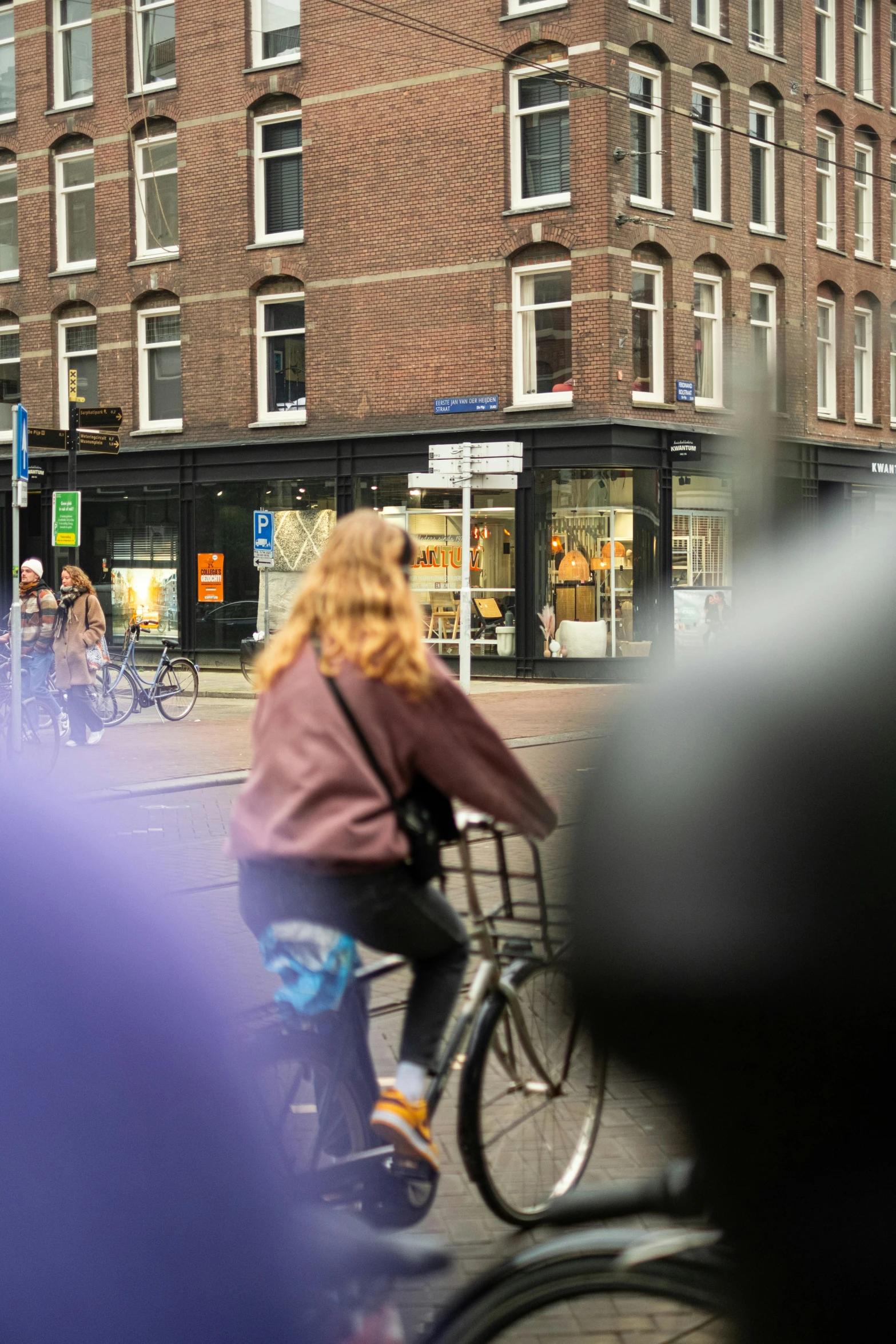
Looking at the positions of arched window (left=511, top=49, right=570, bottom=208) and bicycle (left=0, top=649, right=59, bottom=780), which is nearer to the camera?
bicycle (left=0, top=649, right=59, bottom=780)

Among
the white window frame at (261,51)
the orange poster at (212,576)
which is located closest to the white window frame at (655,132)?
the white window frame at (261,51)

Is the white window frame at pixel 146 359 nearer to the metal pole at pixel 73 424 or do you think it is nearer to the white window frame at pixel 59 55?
the white window frame at pixel 59 55

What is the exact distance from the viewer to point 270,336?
1036 inches

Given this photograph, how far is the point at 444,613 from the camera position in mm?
24844

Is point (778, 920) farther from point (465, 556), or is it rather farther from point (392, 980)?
point (465, 556)

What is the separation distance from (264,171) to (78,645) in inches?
589

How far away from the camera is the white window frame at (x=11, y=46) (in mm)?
29188

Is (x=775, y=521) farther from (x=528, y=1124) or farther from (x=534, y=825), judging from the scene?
(x=528, y=1124)

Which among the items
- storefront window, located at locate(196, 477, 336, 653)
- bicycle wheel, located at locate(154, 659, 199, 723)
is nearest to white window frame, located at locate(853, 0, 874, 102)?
storefront window, located at locate(196, 477, 336, 653)

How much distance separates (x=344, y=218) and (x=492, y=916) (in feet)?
77.3

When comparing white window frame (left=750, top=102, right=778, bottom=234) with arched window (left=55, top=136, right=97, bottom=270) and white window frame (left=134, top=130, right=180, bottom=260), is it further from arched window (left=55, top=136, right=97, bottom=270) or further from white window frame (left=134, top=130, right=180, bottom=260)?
arched window (left=55, top=136, right=97, bottom=270)

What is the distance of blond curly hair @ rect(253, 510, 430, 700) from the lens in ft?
9.63

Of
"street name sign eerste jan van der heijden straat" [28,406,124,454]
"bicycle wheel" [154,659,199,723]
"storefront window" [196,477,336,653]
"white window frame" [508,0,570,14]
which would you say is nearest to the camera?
"street name sign eerste jan van der heijden straat" [28,406,124,454]

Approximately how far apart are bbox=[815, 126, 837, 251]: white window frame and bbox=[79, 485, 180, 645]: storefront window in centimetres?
1337
